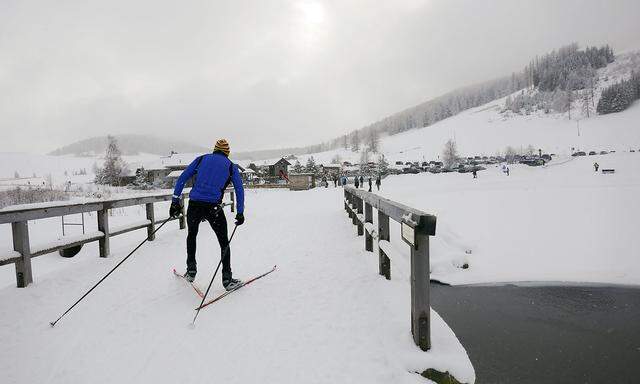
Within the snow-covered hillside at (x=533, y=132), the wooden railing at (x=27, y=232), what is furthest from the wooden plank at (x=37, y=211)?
the snow-covered hillside at (x=533, y=132)

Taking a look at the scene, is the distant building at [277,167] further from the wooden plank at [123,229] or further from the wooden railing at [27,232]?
the wooden railing at [27,232]

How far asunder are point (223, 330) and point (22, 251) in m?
3.56

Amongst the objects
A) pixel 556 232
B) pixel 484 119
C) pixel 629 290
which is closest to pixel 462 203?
pixel 556 232

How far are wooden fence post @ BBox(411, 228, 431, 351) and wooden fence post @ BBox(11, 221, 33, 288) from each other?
5.37 meters

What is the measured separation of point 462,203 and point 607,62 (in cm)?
21375

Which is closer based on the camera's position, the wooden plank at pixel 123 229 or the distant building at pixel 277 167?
the wooden plank at pixel 123 229

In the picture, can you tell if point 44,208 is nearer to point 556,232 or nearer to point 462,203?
point 556,232

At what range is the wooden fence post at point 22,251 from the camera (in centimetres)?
473

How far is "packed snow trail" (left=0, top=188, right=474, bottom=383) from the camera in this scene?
2.80 metres

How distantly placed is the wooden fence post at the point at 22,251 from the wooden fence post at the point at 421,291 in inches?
A: 211

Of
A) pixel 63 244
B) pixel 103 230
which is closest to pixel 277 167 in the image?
pixel 103 230

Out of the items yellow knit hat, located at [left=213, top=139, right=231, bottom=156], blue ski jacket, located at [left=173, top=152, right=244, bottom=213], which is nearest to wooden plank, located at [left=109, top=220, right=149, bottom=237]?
blue ski jacket, located at [left=173, top=152, right=244, bottom=213]

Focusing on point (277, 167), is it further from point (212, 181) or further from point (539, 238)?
point (212, 181)

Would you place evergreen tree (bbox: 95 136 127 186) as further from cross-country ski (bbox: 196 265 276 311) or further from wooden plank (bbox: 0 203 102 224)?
cross-country ski (bbox: 196 265 276 311)
